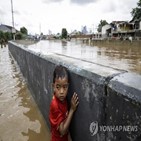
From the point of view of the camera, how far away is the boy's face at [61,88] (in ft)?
6.66

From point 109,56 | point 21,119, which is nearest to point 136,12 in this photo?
point 109,56

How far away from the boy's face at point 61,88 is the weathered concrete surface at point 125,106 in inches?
26.4

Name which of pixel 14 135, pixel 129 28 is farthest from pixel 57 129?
pixel 129 28

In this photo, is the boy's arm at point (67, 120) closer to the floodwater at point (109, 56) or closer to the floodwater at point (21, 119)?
the floodwater at point (21, 119)

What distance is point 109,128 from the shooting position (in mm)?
1453

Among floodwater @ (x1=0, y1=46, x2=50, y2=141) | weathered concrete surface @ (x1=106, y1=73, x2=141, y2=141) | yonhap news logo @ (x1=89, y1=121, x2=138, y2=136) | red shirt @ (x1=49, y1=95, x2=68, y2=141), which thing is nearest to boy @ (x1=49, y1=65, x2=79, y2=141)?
red shirt @ (x1=49, y1=95, x2=68, y2=141)

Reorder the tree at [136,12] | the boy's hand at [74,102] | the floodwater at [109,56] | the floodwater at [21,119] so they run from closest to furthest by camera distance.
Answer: the boy's hand at [74,102] → the floodwater at [21,119] → the floodwater at [109,56] → the tree at [136,12]

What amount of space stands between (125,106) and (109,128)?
27 cm

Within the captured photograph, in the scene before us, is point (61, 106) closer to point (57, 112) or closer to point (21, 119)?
point (57, 112)

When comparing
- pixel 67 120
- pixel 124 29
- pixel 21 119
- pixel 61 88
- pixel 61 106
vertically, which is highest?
pixel 124 29

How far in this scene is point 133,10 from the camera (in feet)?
210

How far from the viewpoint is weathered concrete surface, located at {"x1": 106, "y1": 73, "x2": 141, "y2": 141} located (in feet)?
3.90

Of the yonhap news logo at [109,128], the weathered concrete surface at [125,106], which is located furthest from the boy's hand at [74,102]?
the weathered concrete surface at [125,106]

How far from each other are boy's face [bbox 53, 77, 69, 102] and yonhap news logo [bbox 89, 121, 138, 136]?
1.44 feet
